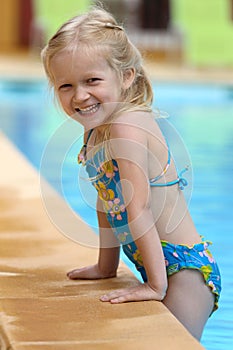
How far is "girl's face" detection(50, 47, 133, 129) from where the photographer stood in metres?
2.64

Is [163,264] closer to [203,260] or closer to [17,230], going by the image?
[203,260]

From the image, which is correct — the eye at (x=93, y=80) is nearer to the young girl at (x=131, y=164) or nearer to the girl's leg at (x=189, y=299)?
the young girl at (x=131, y=164)

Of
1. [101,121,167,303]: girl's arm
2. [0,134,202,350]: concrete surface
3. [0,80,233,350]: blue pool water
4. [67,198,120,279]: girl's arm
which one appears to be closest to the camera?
[0,134,202,350]: concrete surface

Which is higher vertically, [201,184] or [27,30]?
[201,184]

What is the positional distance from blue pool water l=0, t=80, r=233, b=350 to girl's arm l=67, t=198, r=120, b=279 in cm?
33

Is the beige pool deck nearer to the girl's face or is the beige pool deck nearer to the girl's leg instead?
the girl's leg

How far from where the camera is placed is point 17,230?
3.57 meters

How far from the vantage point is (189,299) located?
268 centimetres

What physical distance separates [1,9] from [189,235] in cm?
1210

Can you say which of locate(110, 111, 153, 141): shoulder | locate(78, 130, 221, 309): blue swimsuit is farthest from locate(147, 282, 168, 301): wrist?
locate(110, 111, 153, 141): shoulder

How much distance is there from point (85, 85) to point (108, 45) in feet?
0.46

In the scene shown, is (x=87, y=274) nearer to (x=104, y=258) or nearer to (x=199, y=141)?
(x=104, y=258)

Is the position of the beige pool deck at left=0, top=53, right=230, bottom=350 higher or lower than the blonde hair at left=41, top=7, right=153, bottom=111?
lower

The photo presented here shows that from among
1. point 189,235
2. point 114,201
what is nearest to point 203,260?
point 189,235
